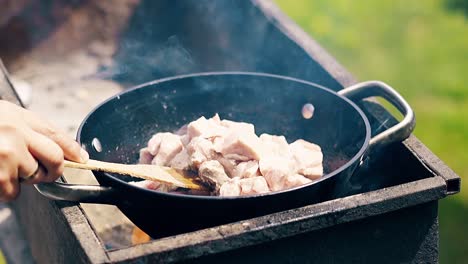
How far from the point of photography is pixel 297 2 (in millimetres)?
6770

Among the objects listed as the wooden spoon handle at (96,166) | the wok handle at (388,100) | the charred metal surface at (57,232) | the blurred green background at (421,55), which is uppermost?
the wok handle at (388,100)

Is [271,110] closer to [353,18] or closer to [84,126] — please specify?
[84,126]

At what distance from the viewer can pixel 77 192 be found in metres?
2.27

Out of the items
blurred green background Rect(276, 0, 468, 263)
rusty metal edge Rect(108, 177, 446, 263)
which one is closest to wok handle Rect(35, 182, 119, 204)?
rusty metal edge Rect(108, 177, 446, 263)

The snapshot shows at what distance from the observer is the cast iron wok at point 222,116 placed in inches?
88.0

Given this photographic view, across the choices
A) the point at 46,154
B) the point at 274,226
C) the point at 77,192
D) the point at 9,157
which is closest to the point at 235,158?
the point at 274,226

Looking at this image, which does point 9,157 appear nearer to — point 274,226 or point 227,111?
point 274,226

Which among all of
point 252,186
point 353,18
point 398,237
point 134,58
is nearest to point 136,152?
point 252,186

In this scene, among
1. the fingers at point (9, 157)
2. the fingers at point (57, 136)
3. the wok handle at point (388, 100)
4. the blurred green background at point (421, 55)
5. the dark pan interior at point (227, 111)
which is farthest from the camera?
the blurred green background at point (421, 55)

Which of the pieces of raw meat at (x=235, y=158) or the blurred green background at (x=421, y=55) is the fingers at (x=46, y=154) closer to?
the pieces of raw meat at (x=235, y=158)

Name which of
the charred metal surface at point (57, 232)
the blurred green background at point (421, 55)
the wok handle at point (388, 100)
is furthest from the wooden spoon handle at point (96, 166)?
the blurred green background at point (421, 55)

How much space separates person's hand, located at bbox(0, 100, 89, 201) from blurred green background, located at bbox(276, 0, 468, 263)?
8.94 ft

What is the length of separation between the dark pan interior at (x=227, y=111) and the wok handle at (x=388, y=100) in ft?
0.51

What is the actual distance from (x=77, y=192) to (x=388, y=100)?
1.37 meters
